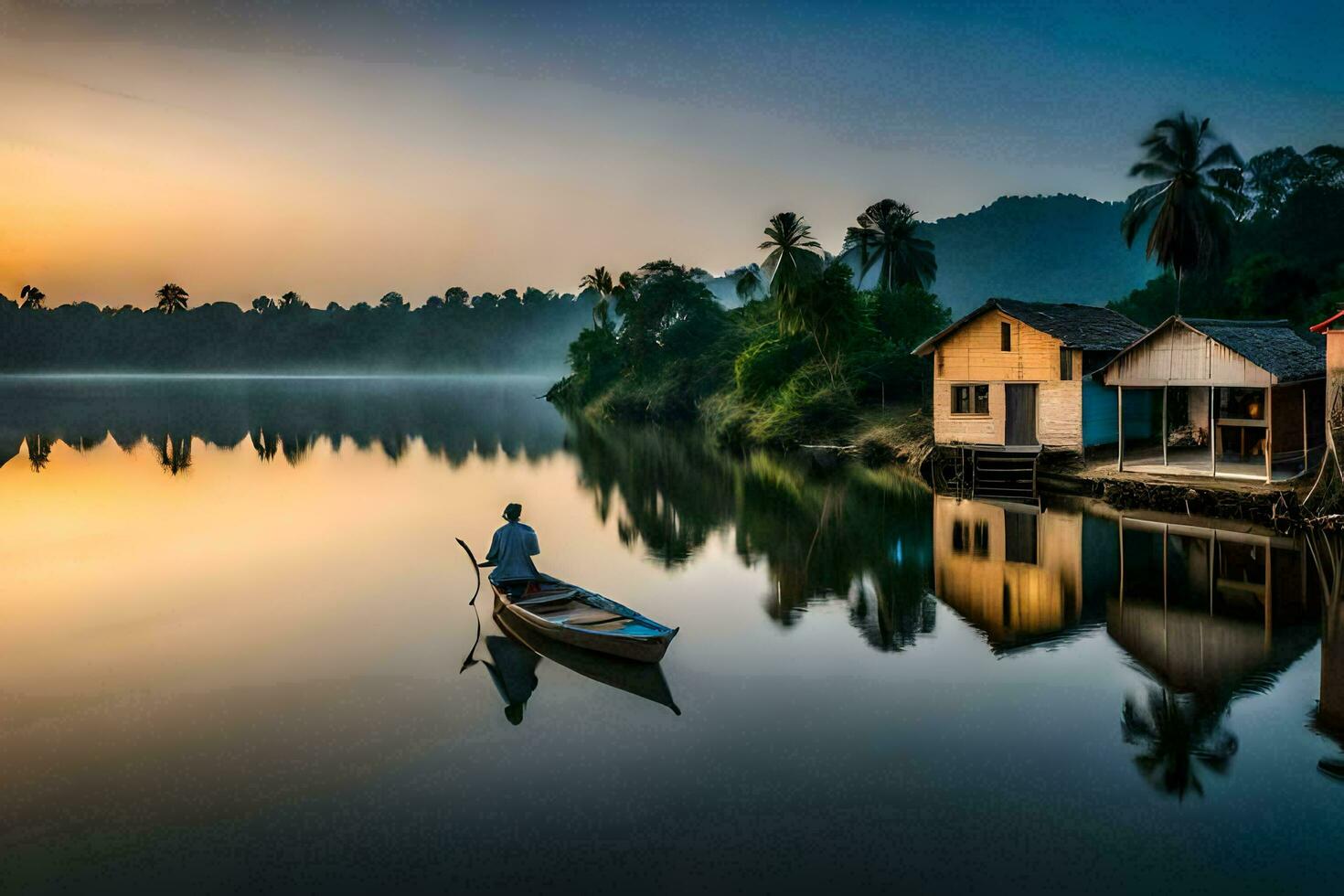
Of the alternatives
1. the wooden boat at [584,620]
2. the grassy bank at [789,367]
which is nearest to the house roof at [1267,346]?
the grassy bank at [789,367]

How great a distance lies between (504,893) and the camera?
29.8 feet

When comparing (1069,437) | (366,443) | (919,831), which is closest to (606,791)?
(919,831)

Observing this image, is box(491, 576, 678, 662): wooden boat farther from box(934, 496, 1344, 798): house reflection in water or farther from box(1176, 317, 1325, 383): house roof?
box(1176, 317, 1325, 383): house roof

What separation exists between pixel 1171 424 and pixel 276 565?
31229 millimetres

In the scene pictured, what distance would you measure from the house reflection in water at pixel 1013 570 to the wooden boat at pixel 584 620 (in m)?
5.91

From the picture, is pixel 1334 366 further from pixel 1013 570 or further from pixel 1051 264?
pixel 1051 264

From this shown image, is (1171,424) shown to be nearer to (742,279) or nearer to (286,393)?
(742,279)

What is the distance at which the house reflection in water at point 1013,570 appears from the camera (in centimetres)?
1784

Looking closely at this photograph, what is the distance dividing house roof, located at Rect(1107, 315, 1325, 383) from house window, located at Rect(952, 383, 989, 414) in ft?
23.5

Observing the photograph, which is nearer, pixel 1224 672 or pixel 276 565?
pixel 1224 672

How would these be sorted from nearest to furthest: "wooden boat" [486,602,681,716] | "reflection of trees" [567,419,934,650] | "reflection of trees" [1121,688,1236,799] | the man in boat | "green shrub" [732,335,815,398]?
"reflection of trees" [1121,688,1236,799]
"wooden boat" [486,602,681,716]
the man in boat
"reflection of trees" [567,419,934,650]
"green shrub" [732,335,815,398]

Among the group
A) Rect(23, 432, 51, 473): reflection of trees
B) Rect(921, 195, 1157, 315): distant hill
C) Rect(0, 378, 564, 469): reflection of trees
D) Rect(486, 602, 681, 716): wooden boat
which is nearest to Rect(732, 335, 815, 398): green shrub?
Rect(0, 378, 564, 469): reflection of trees

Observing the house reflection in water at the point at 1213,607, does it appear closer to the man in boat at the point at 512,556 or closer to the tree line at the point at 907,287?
the man in boat at the point at 512,556

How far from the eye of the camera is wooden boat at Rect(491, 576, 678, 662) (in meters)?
14.5
